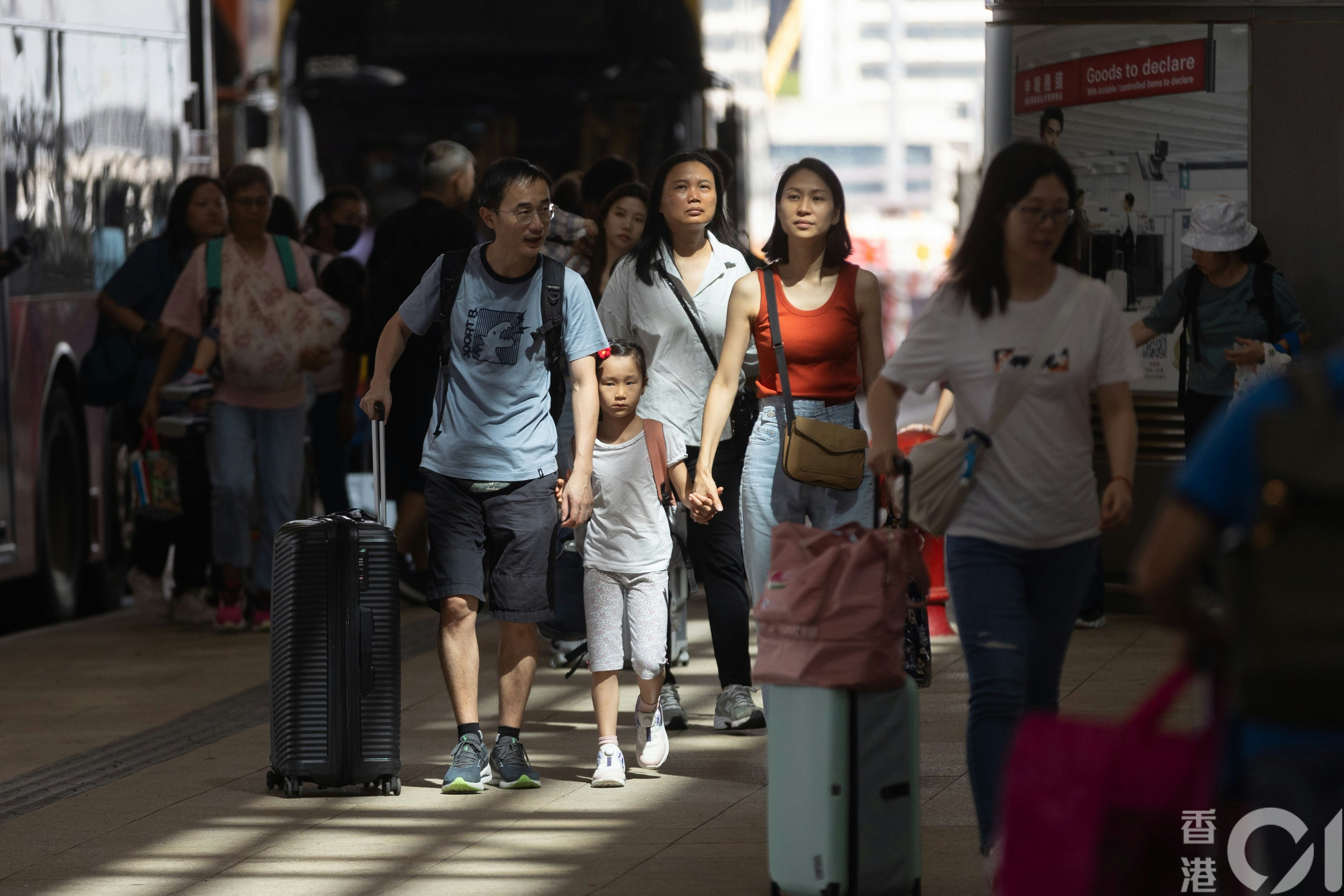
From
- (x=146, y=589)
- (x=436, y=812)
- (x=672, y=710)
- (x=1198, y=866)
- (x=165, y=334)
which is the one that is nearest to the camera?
(x=1198, y=866)

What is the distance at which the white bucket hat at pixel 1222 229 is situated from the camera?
856 centimetres

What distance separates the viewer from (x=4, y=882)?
5305mm

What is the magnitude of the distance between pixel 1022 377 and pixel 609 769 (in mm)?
2119

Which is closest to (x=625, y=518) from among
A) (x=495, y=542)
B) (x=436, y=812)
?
(x=495, y=542)

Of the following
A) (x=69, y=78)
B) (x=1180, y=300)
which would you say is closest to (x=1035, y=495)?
(x=1180, y=300)

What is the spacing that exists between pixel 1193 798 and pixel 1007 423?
1.78 metres

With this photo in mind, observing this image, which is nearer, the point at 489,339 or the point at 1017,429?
the point at 1017,429

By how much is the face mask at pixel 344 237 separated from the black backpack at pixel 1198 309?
4.70m

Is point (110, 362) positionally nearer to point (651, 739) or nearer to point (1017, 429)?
point (651, 739)

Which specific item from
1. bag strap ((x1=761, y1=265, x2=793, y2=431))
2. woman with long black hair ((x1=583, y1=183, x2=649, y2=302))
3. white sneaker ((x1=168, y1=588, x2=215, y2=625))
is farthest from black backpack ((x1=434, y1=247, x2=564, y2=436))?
white sneaker ((x1=168, y1=588, x2=215, y2=625))

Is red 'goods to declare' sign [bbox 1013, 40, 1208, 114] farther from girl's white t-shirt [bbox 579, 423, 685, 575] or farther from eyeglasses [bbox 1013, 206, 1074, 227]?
eyeglasses [bbox 1013, 206, 1074, 227]

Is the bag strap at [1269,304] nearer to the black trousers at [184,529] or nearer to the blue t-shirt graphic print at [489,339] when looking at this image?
the blue t-shirt graphic print at [489,339]

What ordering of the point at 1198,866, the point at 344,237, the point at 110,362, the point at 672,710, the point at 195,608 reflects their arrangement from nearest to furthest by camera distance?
1. the point at 1198,866
2. the point at 672,710
3. the point at 110,362
4. the point at 195,608
5. the point at 344,237

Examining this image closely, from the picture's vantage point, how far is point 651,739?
21.2 feet
